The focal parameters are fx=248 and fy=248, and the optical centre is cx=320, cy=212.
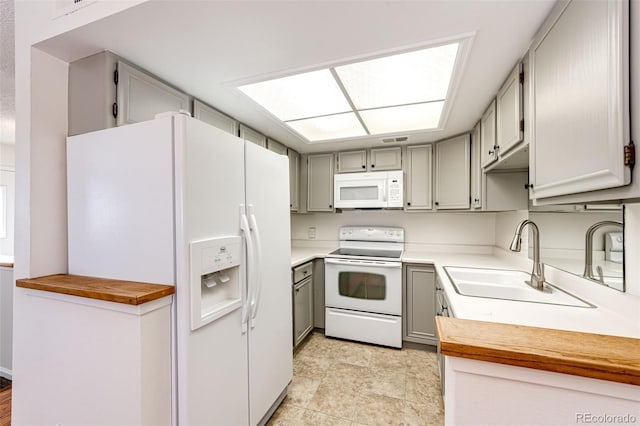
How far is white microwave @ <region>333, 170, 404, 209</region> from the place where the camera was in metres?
2.83

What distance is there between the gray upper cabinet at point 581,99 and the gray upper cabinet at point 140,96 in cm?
205

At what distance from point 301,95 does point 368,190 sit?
143 centimetres

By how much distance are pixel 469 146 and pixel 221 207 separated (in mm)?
2483

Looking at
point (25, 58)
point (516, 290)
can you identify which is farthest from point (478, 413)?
point (25, 58)

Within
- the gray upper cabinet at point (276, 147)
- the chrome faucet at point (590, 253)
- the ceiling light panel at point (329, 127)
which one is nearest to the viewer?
the chrome faucet at point (590, 253)

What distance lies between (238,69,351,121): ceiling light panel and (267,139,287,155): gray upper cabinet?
1.79 feet

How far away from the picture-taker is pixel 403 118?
2275 millimetres

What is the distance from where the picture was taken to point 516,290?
5.30ft

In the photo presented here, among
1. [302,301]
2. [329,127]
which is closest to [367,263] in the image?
[302,301]

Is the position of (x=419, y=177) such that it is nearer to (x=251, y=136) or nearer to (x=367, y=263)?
(x=367, y=263)

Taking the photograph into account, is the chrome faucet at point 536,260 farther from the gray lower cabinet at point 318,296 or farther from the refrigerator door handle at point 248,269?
the gray lower cabinet at point 318,296

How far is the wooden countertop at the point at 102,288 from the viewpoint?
38.2 inches

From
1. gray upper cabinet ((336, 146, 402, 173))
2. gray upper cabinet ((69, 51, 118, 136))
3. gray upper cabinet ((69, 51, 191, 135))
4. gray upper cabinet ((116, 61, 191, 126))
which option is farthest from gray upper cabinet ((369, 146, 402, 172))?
gray upper cabinet ((69, 51, 118, 136))

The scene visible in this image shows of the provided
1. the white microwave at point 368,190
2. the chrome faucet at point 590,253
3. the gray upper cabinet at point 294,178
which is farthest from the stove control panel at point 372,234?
the chrome faucet at point 590,253
